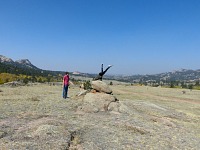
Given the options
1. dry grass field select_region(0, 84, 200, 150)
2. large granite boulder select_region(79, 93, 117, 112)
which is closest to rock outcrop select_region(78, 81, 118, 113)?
large granite boulder select_region(79, 93, 117, 112)

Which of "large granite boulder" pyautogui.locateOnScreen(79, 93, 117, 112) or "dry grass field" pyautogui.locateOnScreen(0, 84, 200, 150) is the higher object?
"large granite boulder" pyautogui.locateOnScreen(79, 93, 117, 112)

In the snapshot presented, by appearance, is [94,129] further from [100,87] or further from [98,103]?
[100,87]

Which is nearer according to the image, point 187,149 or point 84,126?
point 187,149

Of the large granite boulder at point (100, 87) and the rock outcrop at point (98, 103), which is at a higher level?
the large granite boulder at point (100, 87)

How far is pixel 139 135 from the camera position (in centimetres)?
2348

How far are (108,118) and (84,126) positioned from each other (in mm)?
4893

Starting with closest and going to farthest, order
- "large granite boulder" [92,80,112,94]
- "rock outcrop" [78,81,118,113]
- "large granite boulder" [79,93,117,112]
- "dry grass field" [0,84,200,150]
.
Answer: "dry grass field" [0,84,200,150] → "large granite boulder" [79,93,117,112] → "rock outcrop" [78,81,118,113] → "large granite boulder" [92,80,112,94]

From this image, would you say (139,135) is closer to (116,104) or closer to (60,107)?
(116,104)

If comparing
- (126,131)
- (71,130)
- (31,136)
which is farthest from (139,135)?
(31,136)


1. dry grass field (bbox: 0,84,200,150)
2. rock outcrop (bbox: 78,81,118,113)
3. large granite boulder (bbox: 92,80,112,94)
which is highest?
large granite boulder (bbox: 92,80,112,94)

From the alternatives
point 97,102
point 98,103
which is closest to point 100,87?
point 97,102

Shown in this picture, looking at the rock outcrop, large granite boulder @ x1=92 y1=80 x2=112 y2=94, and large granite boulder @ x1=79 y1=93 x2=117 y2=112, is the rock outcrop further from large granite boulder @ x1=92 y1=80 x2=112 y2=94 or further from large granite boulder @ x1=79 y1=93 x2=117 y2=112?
large granite boulder @ x1=92 y1=80 x2=112 y2=94

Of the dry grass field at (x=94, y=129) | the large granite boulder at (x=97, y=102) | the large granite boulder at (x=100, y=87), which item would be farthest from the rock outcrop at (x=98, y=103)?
the dry grass field at (x=94, y=129)

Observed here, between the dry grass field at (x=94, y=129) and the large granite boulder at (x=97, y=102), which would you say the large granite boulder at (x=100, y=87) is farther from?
the dry grass field at (x=94, y=129)
